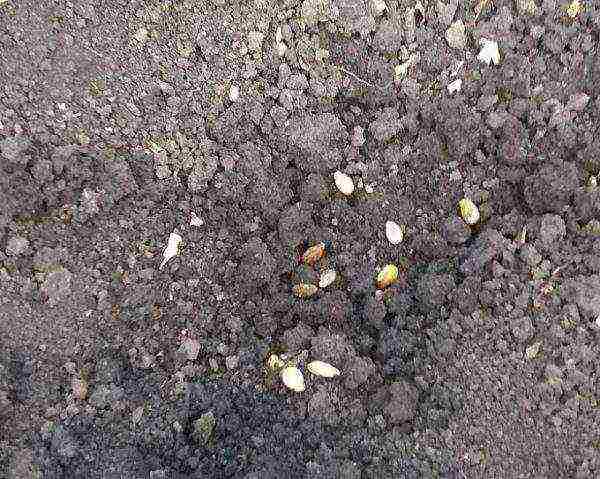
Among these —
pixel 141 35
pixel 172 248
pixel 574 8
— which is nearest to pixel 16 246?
pixel 172 248

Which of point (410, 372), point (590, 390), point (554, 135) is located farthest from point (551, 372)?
point (554, 135)

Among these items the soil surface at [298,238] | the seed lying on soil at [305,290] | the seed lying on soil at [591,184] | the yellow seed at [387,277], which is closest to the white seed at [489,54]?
the soil surface at [298,238]

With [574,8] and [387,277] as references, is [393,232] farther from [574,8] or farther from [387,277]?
[574,8]

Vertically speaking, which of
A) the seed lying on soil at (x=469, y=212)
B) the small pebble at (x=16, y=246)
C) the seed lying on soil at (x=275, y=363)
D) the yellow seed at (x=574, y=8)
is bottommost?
the small pebble at (x=16, y=246)

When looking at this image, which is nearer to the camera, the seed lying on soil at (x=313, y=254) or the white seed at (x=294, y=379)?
the white seed at (x=294, y=379)

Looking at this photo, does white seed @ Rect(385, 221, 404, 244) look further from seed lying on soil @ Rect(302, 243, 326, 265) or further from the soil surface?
seed lying on soil @ Rect(302, 243, 326, 265)

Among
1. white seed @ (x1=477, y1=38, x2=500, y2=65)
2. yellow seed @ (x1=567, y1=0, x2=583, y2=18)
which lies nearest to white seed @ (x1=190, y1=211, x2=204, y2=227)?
white seed @ (x1=477, y1=38, x2=500, y2=65)

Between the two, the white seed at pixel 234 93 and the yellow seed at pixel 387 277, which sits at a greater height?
the white seed at pixel 234 93

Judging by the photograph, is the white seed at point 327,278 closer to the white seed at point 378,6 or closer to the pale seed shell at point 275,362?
the pale seed shell at point 275,362
